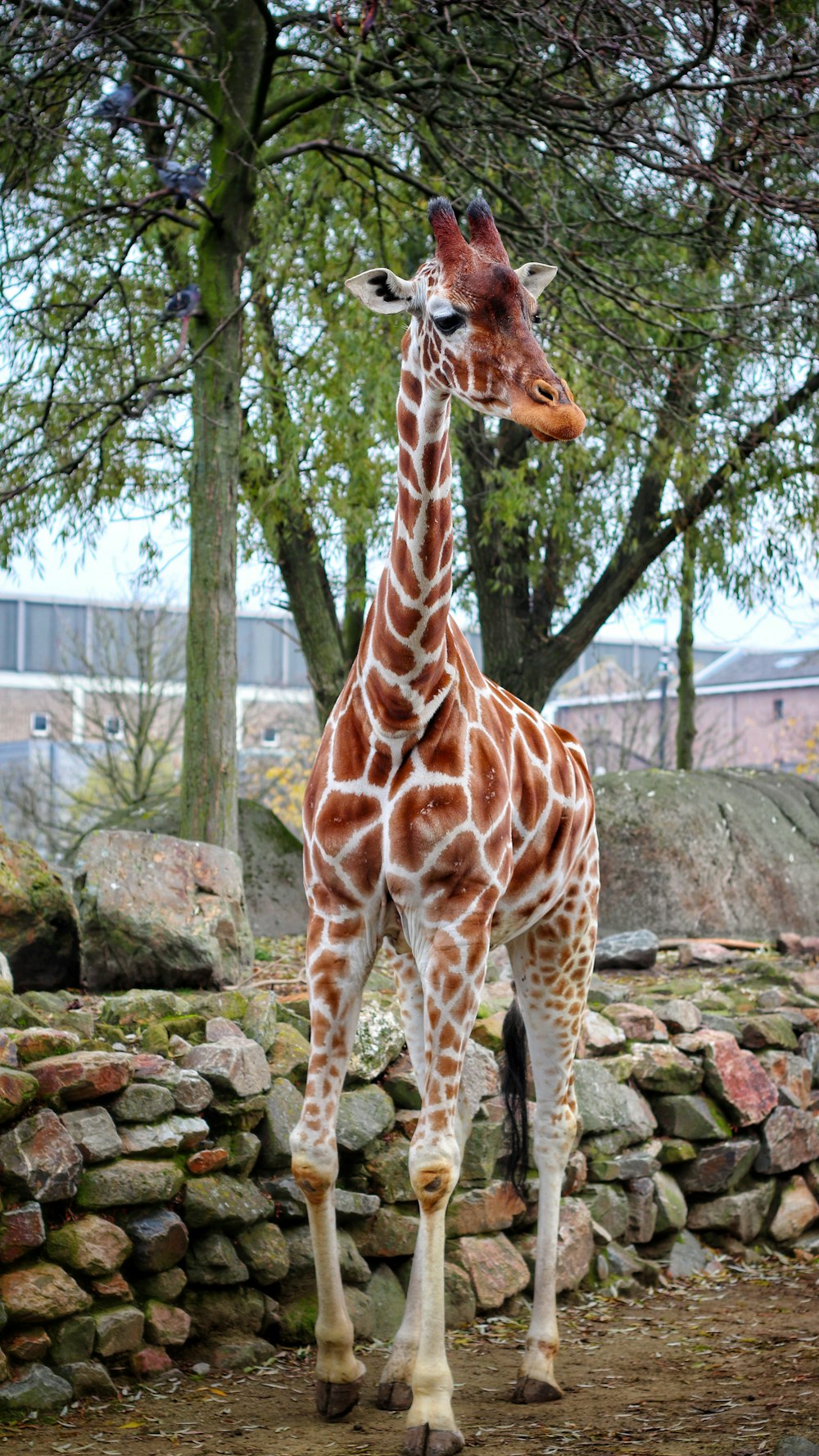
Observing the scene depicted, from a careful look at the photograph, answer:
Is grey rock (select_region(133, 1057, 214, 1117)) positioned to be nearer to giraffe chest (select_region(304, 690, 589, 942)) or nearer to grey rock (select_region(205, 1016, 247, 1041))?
grey rock (select_region(205, 1016, 247, 1041))

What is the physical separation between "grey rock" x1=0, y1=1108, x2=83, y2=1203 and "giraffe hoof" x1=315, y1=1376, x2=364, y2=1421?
93cm

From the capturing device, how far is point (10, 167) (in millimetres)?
7012

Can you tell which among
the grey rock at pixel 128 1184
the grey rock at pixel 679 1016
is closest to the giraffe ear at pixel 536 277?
the grey rock at pixel 128 1184

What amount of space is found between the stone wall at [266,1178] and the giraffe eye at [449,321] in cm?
245

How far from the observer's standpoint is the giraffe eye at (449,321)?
350 centimetres

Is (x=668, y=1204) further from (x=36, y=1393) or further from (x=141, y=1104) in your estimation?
(x=36, y=1393)

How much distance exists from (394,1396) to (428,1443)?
→ 48 centimetres

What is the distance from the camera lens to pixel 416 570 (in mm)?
3695

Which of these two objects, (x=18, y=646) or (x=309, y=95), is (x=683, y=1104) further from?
(x=18, y=646)

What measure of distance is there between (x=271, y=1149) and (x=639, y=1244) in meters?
2.27

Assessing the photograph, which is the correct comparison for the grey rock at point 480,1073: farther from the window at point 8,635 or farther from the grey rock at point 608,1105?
the window at point 8,635

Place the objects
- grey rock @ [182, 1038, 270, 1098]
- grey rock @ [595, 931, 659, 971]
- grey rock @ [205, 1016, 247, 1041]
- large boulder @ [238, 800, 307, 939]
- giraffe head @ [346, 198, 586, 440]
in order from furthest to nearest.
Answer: large boulder @ [238, 800, 307, 939] → grey rock @ [595, 931, 659, 971] → grey rock @ [205, 1016, 247, 1041] → grey rock @ [182, 1038, 270, 1098] → giraffe head @ [346, 198, 586, 440]

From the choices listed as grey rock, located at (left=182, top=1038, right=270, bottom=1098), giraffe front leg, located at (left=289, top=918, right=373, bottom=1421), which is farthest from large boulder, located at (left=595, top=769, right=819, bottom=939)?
giraffe front leg, located at (left=289, top=918, right=373, bottom=1421)

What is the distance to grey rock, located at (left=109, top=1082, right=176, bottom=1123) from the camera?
436 cm
